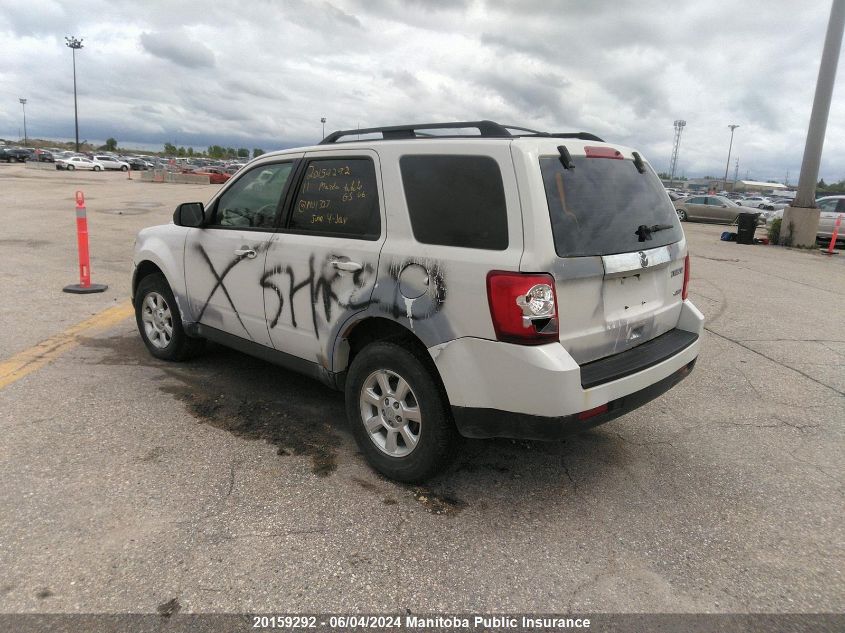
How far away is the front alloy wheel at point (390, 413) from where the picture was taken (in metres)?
3.20

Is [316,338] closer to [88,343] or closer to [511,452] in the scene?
[511,452]

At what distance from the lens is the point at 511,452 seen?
378 cm

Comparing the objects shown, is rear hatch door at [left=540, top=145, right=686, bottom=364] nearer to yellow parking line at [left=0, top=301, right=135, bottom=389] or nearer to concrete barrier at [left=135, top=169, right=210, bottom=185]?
yellow parking line at [left=0, top=301, right=135, bottom=389]

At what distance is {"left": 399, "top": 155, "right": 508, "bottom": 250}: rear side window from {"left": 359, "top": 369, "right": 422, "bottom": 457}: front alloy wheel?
0.79m

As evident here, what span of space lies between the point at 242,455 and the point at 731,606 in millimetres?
2624

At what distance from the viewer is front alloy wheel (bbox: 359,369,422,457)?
3.20 metres

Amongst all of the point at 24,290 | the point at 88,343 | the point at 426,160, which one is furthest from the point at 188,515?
the point at 24,290

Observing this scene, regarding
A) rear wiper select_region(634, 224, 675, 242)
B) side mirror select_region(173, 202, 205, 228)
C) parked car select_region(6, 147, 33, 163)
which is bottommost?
side mirror select_region(173, 202, 205, 228)

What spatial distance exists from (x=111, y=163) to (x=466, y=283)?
6713 centimetres

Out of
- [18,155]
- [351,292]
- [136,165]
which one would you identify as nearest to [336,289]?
[351,292]

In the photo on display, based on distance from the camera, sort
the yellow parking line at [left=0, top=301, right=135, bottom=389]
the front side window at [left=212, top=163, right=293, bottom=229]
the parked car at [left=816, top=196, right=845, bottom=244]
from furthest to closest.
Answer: the parked car at [left=816, top=196, right=845, bottom=244] → the yellow parking line at [left=0, top=301, right=135, bottom=389] → the front side window at [left=212, top=163, right=293, bottom=229]

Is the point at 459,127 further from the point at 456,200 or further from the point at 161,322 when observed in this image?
the point at 161,322

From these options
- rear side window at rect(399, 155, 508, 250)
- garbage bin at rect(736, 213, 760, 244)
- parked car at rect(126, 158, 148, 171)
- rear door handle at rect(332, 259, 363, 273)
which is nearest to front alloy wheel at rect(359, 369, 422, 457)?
rear door handle at rect(332, 259, 363, 273)

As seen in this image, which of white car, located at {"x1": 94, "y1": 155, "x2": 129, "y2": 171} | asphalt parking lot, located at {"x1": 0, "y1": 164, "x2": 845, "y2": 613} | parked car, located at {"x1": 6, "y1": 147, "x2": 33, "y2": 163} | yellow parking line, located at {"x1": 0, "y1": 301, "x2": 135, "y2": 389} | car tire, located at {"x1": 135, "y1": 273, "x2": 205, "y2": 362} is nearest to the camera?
asphalt parking lot, located at {"x1": 0, "y1": 164, "x2": 845, "y2": 613}
